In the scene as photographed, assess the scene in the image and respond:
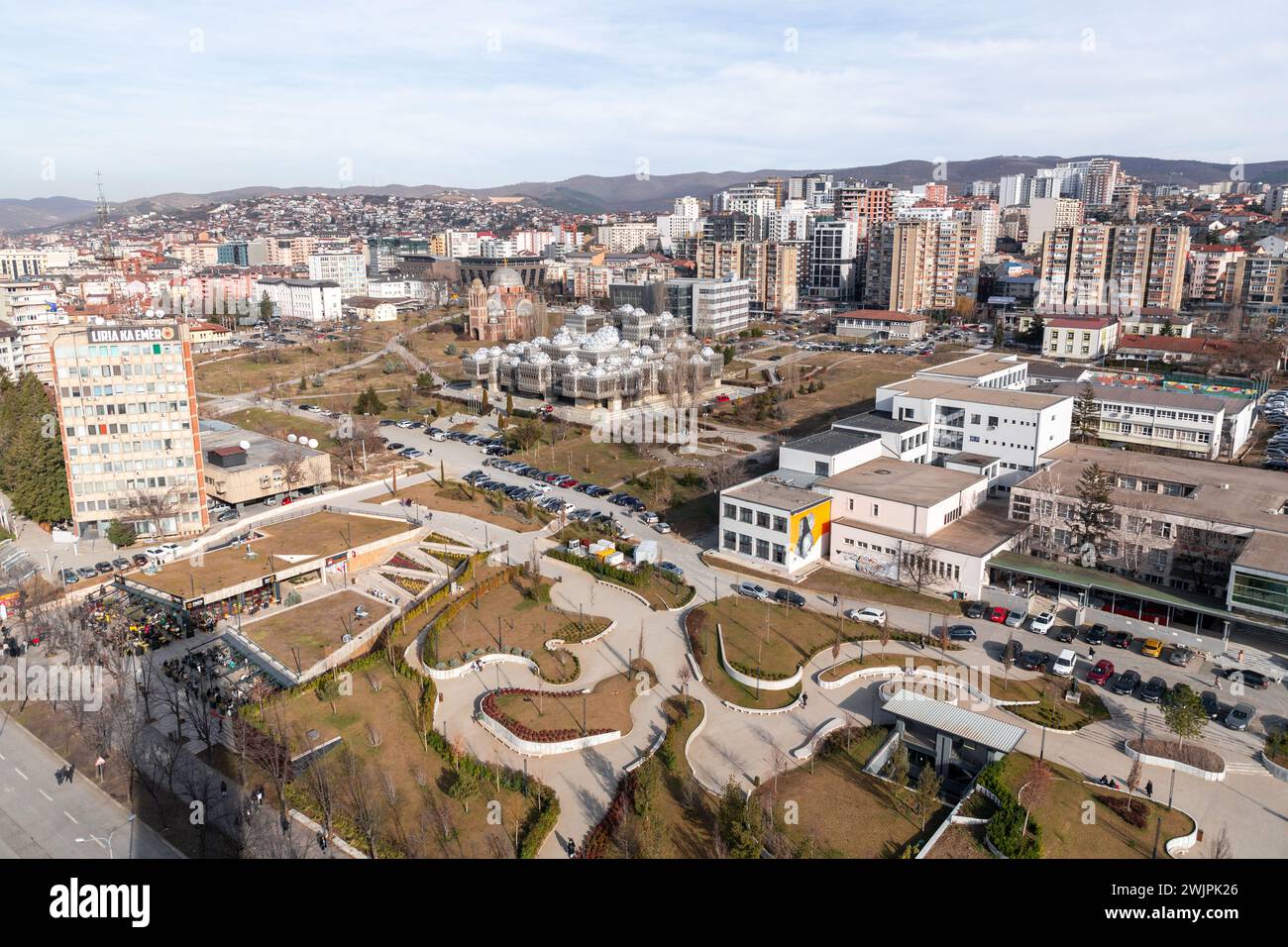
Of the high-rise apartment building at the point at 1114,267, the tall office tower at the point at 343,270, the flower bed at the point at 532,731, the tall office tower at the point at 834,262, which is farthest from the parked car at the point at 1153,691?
the tall office tower at the point at 343,270

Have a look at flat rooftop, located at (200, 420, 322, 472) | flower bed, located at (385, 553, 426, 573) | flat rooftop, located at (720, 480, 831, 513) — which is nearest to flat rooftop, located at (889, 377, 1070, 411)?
flat rooftop, located at (720, 480, 831, 513)

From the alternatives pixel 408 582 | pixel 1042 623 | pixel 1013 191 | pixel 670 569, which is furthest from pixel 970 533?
pixel 1013 191

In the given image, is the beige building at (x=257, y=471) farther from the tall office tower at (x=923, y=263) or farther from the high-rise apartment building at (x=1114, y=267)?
the high-rise apartment building at (x=1114, y=267)

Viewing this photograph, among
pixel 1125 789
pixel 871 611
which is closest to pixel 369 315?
pixel 871 611

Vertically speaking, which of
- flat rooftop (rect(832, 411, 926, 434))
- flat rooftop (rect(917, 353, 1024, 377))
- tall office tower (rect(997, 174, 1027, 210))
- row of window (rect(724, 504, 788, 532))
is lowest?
row of window (rect(724, 504, 788, 532))

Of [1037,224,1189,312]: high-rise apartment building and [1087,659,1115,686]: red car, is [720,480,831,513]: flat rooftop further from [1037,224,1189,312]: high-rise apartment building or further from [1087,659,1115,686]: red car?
[1037,224,1189,312]: high-rise apartment building

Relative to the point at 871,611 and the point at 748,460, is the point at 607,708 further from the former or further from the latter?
the point at 748,460
